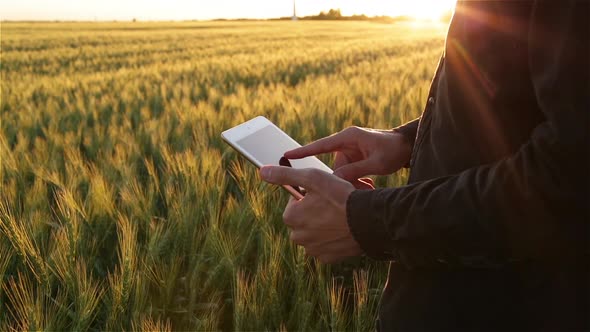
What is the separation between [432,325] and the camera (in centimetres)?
77

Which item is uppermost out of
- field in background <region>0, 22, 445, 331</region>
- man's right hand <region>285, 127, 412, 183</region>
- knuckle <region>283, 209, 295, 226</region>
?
man's right hand <region>285, 127, 412, 183</region>

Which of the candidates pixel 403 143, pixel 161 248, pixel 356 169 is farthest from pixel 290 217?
pixel 161 248

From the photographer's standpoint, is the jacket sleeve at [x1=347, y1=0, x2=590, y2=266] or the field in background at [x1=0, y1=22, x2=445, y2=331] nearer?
the jacket sleeve at [x1=347, y1=0, x2=590, y2=266]

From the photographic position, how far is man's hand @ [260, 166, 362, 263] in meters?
0.75

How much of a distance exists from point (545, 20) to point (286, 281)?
870mm

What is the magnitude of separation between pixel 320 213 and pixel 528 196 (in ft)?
0.93

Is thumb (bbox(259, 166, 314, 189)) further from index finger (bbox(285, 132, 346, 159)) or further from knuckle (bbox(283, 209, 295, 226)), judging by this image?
index finger (bbox(285, 132, 346, 159))

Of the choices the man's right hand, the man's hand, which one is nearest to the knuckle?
the man's hand

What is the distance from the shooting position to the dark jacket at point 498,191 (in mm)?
539

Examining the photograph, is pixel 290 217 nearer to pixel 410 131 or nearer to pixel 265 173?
pixel 265 173

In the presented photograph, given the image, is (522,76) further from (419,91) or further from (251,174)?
(419,91)

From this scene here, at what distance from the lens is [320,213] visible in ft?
2.52

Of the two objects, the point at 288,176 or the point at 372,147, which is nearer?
the point at 288,176

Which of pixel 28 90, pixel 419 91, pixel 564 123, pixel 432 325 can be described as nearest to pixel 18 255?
pixel 432 325
